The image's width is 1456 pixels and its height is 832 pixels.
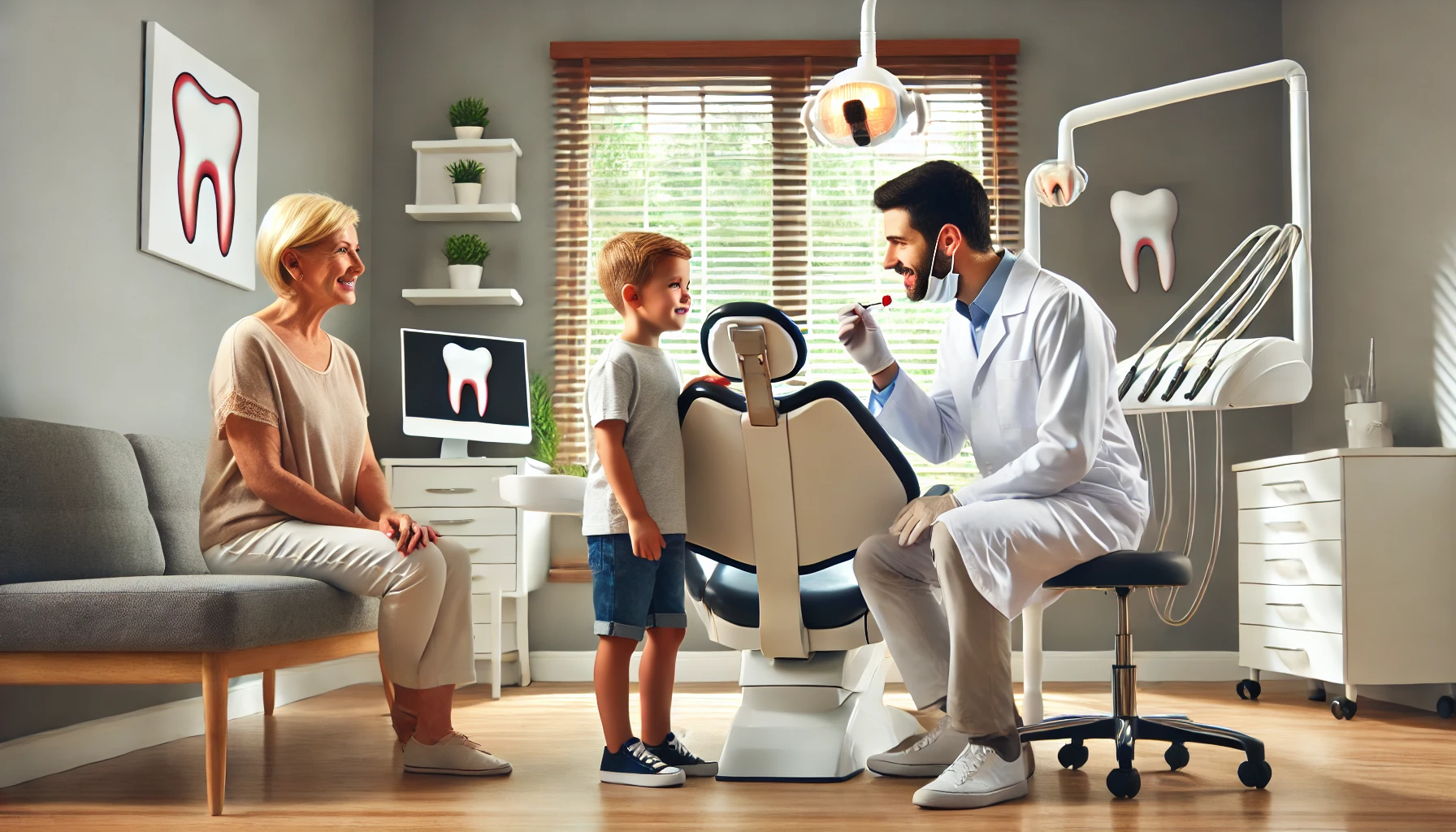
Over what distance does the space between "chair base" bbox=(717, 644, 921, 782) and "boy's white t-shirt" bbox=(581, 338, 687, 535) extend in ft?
1.32

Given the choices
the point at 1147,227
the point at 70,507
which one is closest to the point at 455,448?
the point at 70,507

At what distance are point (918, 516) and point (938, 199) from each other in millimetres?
646

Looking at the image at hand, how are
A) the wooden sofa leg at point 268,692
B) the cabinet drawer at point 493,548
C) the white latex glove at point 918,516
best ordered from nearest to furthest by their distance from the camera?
the white latex glove at point 918,516 < the wooden sofa leg at point 268,692 < the cabinet drawer at point 493,548

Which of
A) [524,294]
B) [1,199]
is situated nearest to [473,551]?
[524,294]

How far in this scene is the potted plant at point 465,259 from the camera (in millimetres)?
4094

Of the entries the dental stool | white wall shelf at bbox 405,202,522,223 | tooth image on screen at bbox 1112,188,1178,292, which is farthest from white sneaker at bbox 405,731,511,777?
tooth image on screen at bbox 1112,188,1178,292

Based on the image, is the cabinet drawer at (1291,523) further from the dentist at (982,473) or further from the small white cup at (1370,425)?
the dentist at (982,473)

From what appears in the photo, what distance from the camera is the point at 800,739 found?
2180 millimetres

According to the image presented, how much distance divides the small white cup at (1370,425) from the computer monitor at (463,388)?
2.62 m

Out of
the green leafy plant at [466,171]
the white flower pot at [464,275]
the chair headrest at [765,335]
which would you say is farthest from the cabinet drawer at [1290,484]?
the green leafy plant at [466,171]

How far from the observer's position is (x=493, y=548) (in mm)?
3549

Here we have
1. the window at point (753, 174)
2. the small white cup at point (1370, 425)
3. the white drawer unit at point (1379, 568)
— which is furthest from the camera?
the window at point (753, 174)

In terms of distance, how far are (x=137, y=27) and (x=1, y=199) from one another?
0.71m

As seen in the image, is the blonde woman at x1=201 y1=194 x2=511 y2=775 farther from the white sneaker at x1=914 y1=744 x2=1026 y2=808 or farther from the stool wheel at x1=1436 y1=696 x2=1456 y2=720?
the stool wheel at x1=1436 y1=696 x2=1456 y2=720
